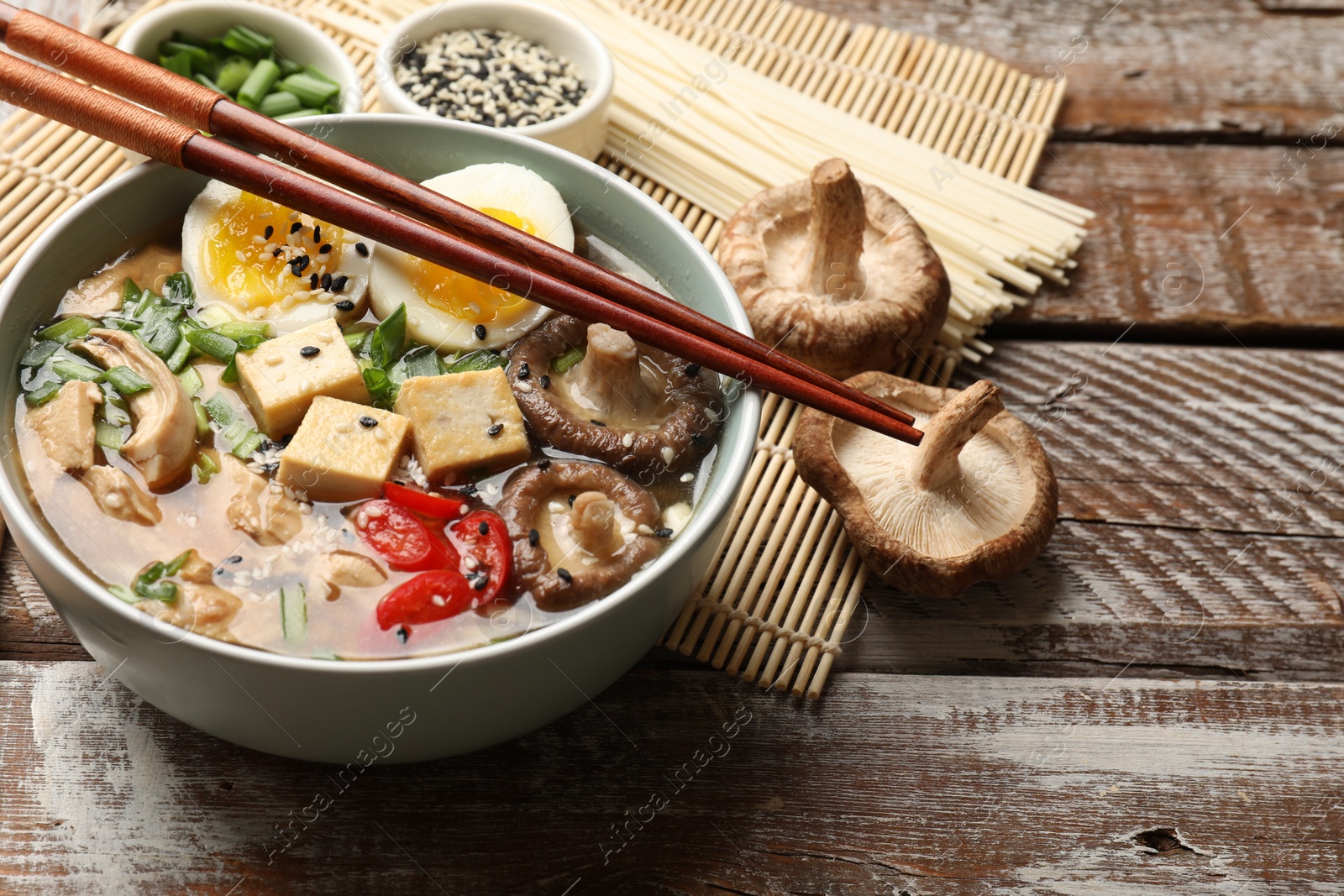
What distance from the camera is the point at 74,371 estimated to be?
2.29 m

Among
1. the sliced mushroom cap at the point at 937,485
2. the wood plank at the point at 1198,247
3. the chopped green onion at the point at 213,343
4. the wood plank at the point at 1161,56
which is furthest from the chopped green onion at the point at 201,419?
the wood plank at the point at 1161,56

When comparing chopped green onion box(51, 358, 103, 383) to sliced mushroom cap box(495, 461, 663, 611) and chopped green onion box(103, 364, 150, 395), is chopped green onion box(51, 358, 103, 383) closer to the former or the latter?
chopped green onion box(103, 364, 150, 395)

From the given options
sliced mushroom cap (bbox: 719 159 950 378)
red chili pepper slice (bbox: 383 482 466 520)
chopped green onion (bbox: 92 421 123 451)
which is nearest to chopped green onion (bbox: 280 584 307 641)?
red chili pepper slice (bbox: 383 482 466 520)

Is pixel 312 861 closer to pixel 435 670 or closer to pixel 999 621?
pixel 435 670

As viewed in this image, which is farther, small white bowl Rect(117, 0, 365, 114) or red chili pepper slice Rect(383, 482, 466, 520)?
small white bowl Rect(117, 0, 365, 114)

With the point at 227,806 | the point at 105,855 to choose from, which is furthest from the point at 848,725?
the point at 105,855

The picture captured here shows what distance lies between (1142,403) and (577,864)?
205cm

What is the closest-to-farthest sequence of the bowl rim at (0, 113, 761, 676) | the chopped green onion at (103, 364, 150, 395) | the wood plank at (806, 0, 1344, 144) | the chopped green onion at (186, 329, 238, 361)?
1. the bowl rim at (0, 113, 761, 676)
2. the chopped green onion at (103, 364, 150, 395)
3. the chopped green onion at (186, 329, 238, 361)
4. the wood plank at (806, 0, 1344, 144)

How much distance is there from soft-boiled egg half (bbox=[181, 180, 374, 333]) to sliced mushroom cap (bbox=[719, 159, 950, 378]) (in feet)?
3.52

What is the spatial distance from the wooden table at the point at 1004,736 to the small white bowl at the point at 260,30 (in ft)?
5.69

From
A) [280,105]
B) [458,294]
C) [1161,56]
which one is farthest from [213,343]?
[1161,56]

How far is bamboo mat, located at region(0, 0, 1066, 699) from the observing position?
2555 mm

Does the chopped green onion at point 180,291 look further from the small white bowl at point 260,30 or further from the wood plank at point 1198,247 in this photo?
the wood plank at point 1198,247

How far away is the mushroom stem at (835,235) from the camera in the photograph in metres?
2.71
